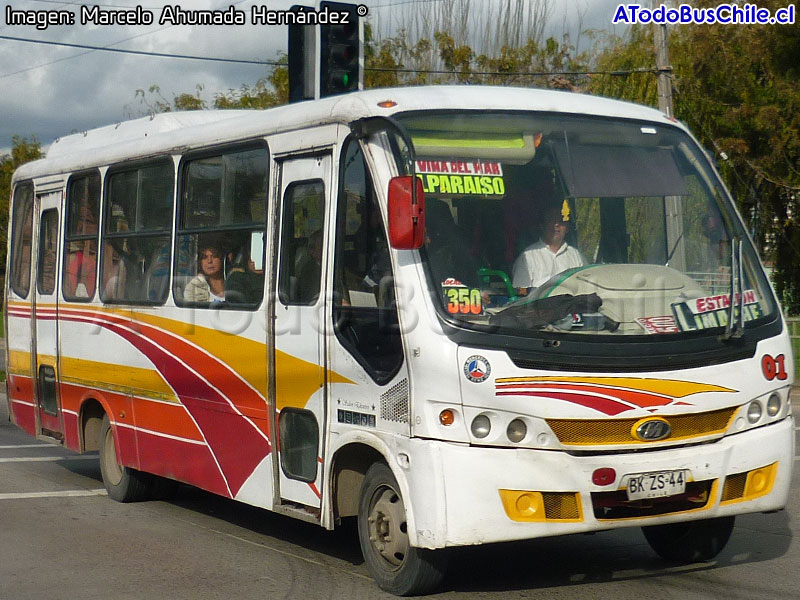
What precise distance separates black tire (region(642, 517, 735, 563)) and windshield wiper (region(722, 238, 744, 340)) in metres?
1.25

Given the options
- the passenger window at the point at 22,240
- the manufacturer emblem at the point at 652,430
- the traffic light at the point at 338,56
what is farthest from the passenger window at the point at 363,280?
the traffic light at the point at 338,56

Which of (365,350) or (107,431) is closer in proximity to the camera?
(365,350)

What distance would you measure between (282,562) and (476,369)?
2.38m

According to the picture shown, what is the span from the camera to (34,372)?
39.0ft

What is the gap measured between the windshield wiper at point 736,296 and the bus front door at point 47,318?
668cm

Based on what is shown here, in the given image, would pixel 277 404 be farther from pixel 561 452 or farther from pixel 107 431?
pixel 107 431

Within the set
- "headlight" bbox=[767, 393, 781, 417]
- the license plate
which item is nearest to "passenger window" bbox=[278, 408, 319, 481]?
the license plate

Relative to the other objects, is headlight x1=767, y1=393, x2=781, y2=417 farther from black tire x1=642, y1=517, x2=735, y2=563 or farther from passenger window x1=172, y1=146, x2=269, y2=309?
passenger window x1=172, y1=146, x2=269, y2=309

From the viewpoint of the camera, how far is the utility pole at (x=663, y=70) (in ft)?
63.8

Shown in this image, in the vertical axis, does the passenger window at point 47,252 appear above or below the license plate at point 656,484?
above

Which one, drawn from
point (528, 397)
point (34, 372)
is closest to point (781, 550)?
point (528, 397)

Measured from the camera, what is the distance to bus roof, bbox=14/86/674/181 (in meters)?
7.00

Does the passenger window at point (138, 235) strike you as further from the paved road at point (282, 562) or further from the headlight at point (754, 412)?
the headlight at point (754, 412)

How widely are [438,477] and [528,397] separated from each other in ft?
1.99
